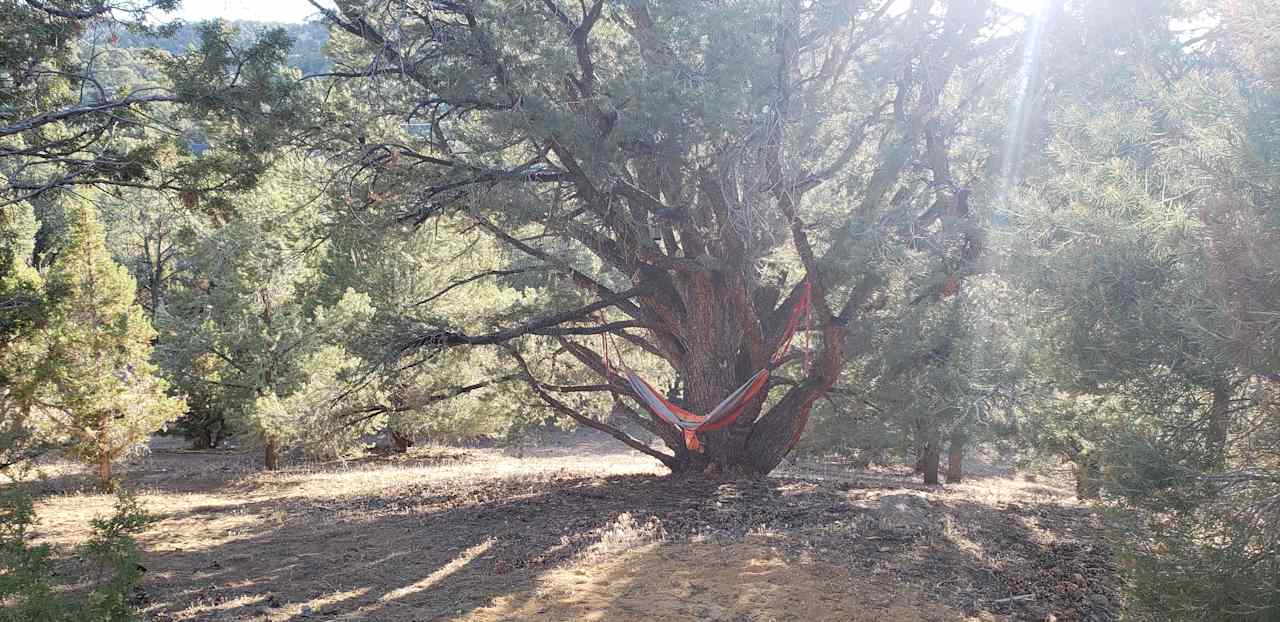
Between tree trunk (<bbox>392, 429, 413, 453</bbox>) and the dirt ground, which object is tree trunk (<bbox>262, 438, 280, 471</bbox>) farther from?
tree trunk (<bbox>392, 429, 413, 453</bbox>)

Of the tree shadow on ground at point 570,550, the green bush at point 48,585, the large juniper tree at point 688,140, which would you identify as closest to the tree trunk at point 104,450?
the tree shadow on ground at point 570,550

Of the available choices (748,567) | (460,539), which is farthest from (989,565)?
(460,539)

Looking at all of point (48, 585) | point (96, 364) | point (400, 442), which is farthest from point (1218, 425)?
point (400, 442)

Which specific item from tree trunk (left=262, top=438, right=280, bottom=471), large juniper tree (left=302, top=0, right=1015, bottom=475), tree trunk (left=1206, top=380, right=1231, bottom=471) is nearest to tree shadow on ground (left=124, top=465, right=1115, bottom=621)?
tree trunk (left=1206, top=380, right=1231, bottom=471)

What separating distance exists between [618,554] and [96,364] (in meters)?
7.67

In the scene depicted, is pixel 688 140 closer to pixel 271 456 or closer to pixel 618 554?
pixel 618 554

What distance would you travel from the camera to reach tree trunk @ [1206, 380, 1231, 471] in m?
3.88

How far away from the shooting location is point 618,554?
245 inches

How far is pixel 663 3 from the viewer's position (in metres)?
6.53

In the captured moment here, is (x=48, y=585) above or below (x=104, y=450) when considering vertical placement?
below

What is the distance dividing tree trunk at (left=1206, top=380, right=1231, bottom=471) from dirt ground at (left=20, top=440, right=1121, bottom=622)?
1.25 metres

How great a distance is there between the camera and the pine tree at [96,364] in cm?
977

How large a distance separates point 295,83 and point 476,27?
2.07 meters

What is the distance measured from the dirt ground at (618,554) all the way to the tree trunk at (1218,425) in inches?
49.3
